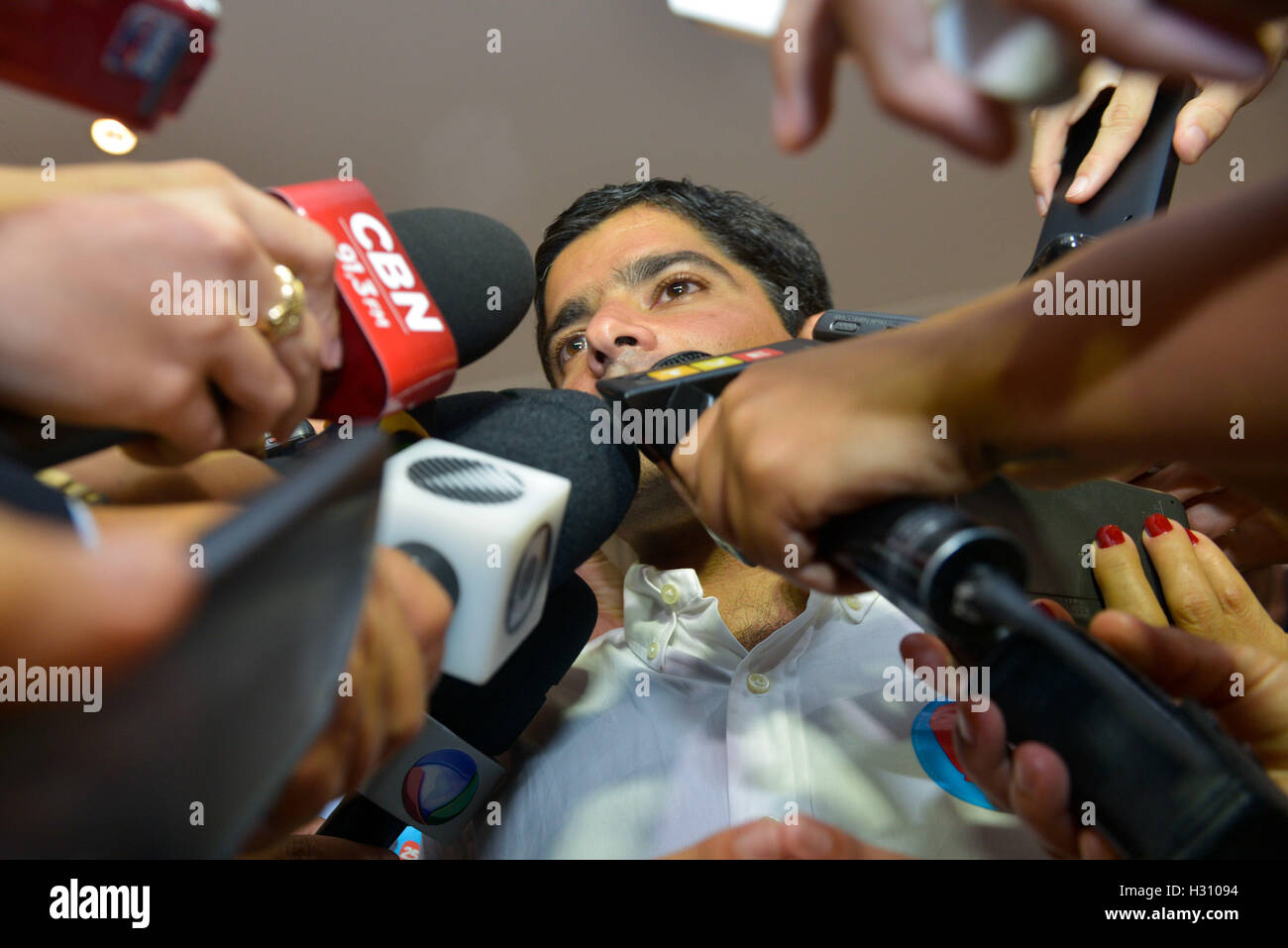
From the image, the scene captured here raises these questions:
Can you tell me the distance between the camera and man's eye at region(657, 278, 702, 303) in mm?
1182

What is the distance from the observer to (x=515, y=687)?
75cm

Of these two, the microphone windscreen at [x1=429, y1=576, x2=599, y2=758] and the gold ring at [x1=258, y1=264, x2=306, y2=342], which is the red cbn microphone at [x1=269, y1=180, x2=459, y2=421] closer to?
the gold ring at [x1=258, y1=264, x2=306, y2=342]

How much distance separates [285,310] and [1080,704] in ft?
1.54

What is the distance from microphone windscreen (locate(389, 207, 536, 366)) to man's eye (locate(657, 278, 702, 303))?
0.57 metres

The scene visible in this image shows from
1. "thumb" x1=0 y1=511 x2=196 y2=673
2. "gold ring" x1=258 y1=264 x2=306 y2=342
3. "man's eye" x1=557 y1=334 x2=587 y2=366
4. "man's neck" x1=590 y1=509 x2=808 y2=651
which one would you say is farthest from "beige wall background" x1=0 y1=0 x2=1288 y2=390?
"thumb" x1=0 y1=511 x2=196 y2=673

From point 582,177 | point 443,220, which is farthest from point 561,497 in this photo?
point 582,177

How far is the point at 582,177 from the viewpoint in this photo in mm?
1815

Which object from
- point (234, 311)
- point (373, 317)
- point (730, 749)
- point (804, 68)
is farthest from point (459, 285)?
point (730, 749)

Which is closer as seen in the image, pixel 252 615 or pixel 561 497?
pixel 252 615

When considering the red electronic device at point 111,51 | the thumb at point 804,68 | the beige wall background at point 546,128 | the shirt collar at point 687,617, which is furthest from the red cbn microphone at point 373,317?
the beige wall background at point 546,128

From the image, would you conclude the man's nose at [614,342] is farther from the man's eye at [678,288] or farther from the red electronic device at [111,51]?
the red electronic device at [111,51]

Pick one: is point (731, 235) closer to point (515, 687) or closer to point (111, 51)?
point (515, 687)
